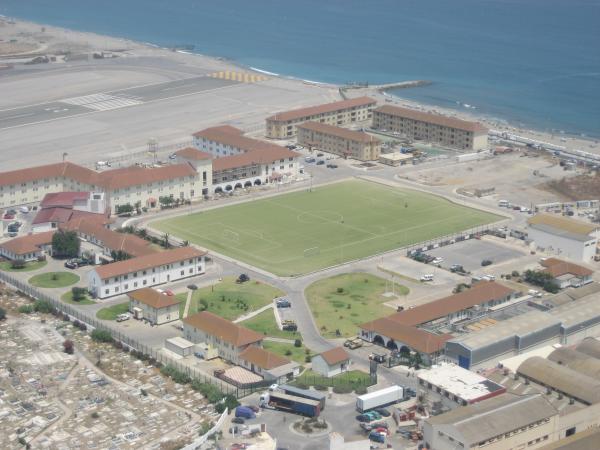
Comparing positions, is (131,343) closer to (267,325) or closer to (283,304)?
(267,325)

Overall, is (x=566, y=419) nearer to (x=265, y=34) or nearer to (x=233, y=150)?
(x=233, y=150)

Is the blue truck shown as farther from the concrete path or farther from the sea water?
the sea water

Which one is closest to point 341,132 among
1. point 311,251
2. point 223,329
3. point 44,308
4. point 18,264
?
point 311,251

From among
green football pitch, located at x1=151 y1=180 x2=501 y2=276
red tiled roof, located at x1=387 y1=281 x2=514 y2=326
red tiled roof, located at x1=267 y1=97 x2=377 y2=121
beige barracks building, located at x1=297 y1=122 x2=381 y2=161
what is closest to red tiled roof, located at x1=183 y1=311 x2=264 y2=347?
red tiled roof, located at x1=387 y1=281 x2=514 y2=326

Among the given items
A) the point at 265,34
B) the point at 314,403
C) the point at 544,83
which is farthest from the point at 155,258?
the point at 265,34

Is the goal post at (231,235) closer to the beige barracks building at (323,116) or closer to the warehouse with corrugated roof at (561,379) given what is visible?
the warehouse with corrugated roof at (561,379)

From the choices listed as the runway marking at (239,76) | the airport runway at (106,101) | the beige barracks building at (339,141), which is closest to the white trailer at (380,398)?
the beige barracks building at (339,141)
